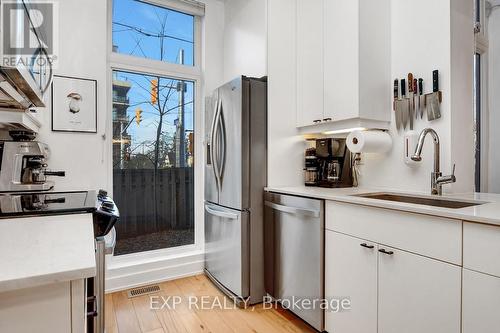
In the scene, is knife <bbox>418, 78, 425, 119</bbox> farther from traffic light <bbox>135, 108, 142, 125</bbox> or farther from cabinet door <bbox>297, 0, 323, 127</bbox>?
traffic light <bbox>135, 108, 142, 125</bbox>

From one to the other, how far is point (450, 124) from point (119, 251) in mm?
2815

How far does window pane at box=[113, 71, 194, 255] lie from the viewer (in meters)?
2.64

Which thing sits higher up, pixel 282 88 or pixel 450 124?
pixel 282 88

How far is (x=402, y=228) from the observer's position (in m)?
1.37

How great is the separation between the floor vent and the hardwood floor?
2.1 inches

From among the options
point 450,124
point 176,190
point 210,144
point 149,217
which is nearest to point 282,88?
point 210,144

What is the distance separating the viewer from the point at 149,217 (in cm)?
276

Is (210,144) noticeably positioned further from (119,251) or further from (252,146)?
(119,251)

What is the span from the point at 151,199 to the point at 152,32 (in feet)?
5.37

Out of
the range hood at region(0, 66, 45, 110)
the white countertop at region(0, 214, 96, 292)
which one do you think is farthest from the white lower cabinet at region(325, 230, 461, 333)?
the range hood at region(0, 66, 45, 110)

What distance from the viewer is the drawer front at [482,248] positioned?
1.05m

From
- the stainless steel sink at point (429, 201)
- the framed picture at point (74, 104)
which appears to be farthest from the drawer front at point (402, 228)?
the framed picture at point (74, 104)

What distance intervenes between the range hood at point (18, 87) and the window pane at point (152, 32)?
61.4 inches

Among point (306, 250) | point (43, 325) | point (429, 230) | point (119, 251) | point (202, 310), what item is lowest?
point (202, 310)
